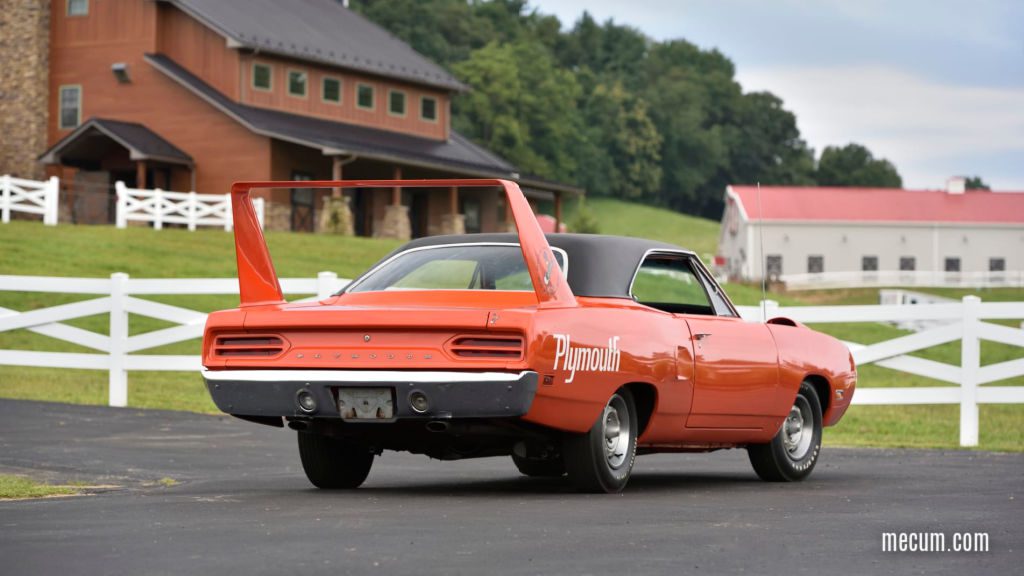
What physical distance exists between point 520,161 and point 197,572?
9526 centimetres

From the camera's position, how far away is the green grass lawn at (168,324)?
59.7 ft

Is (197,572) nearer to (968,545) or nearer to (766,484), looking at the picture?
(968,545)

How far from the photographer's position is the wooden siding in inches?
1829

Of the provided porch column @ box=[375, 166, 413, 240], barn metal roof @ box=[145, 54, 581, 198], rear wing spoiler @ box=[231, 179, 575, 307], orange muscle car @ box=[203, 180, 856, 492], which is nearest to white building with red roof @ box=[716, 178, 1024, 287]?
barn metal roof @ box=[145, 54, 581, 198]

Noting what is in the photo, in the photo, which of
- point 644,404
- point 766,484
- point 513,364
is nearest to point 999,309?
point 766,484

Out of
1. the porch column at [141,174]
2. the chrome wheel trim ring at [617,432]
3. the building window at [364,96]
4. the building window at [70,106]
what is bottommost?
the chrome wheel trim ring at [617,432]

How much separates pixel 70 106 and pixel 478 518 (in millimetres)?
42155

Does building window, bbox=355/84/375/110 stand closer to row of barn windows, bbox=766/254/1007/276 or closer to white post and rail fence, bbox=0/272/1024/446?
white post and rail fence, bbox=0/272/1024/446

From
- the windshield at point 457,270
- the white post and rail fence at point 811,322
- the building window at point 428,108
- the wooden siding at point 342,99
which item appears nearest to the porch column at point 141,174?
the wooden siding at point 342,99

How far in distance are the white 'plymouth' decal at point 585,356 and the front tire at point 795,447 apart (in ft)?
7.14

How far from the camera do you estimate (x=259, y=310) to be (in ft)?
29.1

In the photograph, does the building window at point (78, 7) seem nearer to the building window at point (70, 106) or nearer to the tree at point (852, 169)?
the building window at point (70, 106)

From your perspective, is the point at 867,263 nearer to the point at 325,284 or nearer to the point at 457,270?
the point at 325,284

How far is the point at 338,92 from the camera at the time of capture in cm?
4931
